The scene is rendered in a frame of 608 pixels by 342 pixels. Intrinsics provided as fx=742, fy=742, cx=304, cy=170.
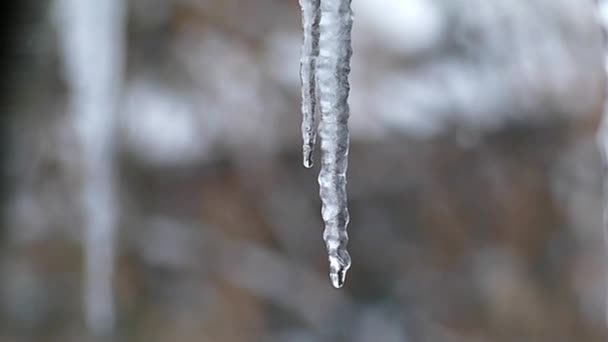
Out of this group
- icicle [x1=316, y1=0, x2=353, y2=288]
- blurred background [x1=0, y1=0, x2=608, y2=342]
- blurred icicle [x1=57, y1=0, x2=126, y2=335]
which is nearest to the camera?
icicle [x1=316, y1=0, x2=353, y2=288]

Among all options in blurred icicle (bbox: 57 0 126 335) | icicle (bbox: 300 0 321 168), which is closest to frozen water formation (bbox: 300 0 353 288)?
icicle (bbox: 300 0 321 168)

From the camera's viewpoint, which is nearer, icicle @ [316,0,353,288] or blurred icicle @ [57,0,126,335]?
icicle @ [316,0,353,288]

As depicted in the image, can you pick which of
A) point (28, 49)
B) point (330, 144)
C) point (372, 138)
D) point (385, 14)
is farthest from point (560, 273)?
point (330, 144)

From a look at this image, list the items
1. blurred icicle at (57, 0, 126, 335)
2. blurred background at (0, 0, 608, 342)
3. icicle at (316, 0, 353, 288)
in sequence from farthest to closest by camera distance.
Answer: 1. blurred background at (0, 0, 608, 342)
2. blurred icicle at (57, 0, 126, 335)
3. icicle at (316, 0, 353, 288)

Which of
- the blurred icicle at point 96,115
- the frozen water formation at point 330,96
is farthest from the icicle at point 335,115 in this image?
the blurred icicle at point 96,115

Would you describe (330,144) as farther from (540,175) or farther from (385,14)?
(540,175)

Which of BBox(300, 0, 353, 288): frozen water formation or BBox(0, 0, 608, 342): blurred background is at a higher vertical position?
BBox(300, 0, 353, 288): frozen water formation

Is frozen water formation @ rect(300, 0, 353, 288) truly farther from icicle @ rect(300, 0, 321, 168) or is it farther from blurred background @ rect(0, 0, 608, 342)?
blurred background @ rect(0, 0, 608, 342)
